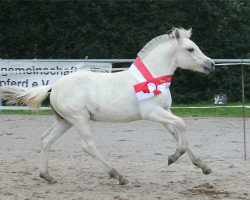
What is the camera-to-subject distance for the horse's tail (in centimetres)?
782

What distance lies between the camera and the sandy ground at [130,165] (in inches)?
273

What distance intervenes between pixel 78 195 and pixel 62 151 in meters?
3.56

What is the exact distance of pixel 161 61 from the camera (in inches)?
296

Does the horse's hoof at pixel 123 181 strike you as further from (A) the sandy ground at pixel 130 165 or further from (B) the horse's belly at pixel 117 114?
(B) the horse's belly at pixel 117 114

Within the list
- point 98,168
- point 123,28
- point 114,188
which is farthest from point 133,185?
point 123,28

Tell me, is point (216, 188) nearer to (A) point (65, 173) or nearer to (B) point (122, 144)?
(A) point (65, 173)

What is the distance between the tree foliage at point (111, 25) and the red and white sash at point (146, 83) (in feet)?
50.3

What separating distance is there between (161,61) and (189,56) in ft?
1.12

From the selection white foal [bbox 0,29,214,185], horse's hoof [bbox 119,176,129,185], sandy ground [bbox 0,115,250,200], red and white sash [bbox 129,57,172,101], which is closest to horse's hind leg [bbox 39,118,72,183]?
white foal [bbox 0,29,214,185]

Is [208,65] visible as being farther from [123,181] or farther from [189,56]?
[123,181]

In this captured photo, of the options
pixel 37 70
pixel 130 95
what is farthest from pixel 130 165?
pixel 37 70

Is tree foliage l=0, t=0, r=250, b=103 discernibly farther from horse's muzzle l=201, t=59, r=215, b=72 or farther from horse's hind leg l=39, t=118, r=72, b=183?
horse's muzzle l=201, t=59, r=215, b=72

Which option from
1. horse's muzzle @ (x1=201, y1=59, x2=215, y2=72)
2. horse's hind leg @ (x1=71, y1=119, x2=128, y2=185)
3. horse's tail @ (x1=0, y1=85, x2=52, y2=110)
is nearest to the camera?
horse's hind leg @ (x1=71, y1=119, x2=128, y2=185)

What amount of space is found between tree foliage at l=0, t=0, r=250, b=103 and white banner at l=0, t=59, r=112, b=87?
678 cm
